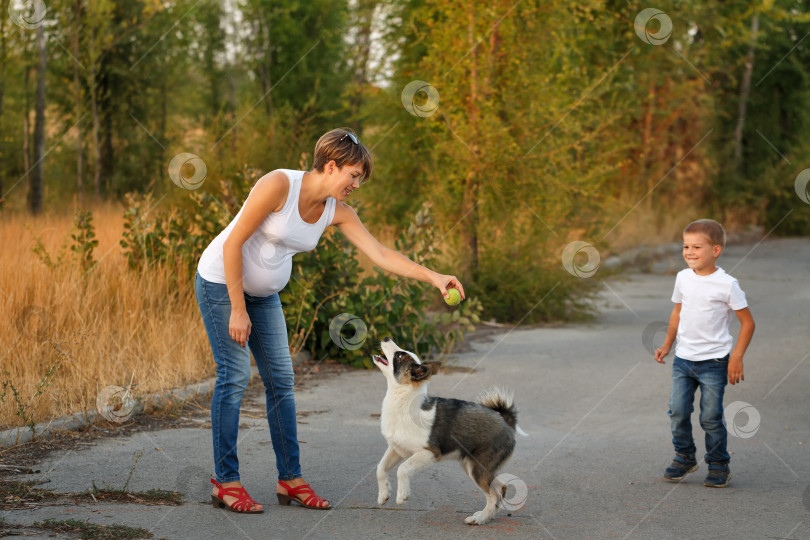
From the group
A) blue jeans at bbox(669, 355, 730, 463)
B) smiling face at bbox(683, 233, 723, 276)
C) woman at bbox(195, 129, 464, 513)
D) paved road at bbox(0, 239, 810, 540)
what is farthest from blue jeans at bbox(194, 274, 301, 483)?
smiling face at bbox(683, 233, 723, 276)

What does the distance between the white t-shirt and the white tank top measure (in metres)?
2.43

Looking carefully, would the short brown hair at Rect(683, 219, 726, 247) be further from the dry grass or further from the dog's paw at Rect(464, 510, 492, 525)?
the dry grass

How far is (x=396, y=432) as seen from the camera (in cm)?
475

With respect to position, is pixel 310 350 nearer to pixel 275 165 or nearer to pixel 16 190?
pixel 275 165

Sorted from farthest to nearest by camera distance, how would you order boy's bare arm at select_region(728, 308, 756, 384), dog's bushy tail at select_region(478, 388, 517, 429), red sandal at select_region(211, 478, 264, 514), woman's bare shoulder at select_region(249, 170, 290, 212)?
boy's bare arm at select_region(728, 308, 756, 384)
dog's bushy tail at select_region(478, 388, 517, 429)
red sandal at select_region(211, 478, 264, 514)
woman's bare shoulder at select_region(249, 170, 290, 212)

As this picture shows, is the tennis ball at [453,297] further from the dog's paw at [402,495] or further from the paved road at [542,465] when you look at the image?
the paved road at [542,465]

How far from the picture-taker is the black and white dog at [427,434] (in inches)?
185

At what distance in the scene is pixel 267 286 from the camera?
4.55 metres

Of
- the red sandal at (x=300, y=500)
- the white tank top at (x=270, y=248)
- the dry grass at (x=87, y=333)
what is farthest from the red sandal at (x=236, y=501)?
the dry grass at (x=87, y=333)

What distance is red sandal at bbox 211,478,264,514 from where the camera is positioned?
459cm

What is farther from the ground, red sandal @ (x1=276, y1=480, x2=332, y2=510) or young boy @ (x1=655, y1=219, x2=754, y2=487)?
young boy @ (x1=655, y1=219, x2=754, y2=487)

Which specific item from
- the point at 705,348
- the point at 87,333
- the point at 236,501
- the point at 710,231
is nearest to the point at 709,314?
the point at 705,348

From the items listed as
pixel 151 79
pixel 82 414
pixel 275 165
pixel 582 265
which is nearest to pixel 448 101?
pixel 582 265

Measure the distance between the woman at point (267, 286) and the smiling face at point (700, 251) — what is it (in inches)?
66.1
